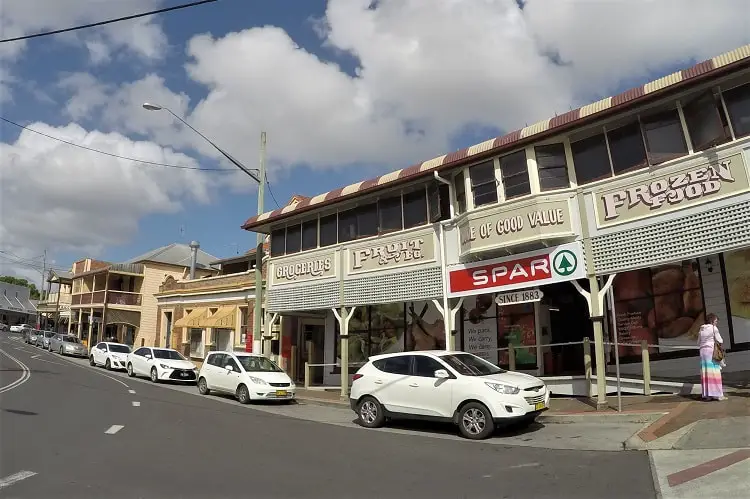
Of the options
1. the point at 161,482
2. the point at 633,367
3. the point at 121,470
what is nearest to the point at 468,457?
the point at 161,482

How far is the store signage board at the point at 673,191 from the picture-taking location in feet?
33.6

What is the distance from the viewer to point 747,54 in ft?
32.4

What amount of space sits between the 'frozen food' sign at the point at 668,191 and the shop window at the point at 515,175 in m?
1.82

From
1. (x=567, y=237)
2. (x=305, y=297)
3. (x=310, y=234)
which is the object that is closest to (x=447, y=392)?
(x=567, y=237)

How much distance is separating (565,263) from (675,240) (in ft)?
7.59

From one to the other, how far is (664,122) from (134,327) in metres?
42.3

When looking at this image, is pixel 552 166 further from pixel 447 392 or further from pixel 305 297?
pixel 305 297

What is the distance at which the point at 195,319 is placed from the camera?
90.7 feet

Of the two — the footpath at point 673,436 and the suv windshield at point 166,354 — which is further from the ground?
the suv windshield at point 166,354

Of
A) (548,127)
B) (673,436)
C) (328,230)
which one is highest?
(548,127)

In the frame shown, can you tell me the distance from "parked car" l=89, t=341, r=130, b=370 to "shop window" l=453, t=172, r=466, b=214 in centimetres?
2038

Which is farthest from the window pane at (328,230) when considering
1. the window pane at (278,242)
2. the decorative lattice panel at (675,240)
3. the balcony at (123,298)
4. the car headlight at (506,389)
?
the balcony at (123,298)

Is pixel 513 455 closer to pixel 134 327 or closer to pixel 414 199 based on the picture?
pixel 414 199

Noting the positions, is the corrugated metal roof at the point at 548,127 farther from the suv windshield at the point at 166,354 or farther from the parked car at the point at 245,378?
the suv windshield at the point at 166,354
